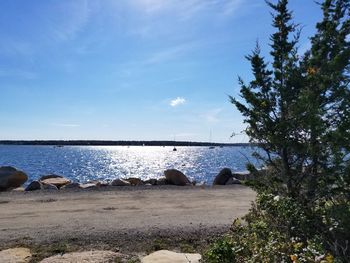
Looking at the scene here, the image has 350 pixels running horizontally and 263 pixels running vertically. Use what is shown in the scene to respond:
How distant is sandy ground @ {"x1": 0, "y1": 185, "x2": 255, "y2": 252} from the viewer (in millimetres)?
9016

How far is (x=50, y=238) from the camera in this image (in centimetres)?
862

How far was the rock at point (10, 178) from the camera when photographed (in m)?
21.4

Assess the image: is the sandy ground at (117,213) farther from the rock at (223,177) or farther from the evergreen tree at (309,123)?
the rock at (223,177)

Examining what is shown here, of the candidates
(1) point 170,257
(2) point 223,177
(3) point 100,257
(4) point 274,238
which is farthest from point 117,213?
(2) point 223,177

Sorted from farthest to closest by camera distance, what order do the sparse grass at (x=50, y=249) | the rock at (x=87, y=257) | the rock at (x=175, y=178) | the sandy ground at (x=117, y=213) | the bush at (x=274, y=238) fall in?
the rock at (x=175, y=178)
the sandy ground at (x=117, y=213)
the sparse grass at (x=50, y=249)
the rock at (x=87, y=257)
the bush at (x=274, y=238)

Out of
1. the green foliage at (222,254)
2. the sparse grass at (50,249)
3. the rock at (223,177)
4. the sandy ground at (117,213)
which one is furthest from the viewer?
the rock at (223,177)

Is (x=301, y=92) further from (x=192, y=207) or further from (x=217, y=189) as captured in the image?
(x=217, y=189)

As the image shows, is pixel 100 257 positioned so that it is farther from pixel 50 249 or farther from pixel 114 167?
pixel 114 167

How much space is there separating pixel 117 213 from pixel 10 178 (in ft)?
41.0

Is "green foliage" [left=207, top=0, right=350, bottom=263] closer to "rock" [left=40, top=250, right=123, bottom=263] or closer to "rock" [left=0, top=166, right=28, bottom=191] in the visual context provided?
"rock" [left=40, top=250, right=123, bottom=263]

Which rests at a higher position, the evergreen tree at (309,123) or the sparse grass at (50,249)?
the evergreen tree at (309,123)

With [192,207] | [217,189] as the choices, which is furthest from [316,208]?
[217,189]

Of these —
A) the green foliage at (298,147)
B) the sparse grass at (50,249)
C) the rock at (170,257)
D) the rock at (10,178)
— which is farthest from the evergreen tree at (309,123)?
the rock at (10,178)

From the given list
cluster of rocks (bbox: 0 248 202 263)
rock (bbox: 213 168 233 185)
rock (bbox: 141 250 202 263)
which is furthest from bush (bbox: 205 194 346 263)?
rock (bbox: 213 168 233 185)
